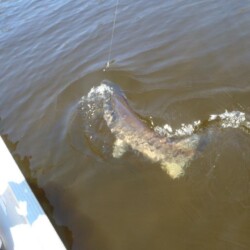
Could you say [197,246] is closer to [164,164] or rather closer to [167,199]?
[167,199]

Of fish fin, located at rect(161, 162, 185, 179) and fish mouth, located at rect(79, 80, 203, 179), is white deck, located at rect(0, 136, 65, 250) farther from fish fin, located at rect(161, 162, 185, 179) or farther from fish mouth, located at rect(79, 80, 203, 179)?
fish fin, located at rect(161, 162, 185, 179)

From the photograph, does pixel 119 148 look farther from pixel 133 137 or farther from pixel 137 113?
pixel 137 113

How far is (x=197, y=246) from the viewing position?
13.9ft

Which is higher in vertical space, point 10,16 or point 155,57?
point 10,16

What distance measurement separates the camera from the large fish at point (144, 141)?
5281mm

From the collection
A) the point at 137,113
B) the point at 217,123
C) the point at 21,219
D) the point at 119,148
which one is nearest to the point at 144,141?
the point at 119,148

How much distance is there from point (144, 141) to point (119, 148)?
0.46 m

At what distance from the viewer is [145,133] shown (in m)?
5.85

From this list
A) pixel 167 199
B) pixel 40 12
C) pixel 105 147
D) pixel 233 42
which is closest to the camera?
pixel 167 199

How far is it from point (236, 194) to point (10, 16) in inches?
397

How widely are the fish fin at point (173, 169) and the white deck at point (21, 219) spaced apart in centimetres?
187

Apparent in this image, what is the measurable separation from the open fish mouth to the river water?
0.05 meters

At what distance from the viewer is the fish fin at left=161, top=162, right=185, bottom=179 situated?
514 centimetres

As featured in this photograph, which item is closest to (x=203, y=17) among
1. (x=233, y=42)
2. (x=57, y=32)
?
(x=233, y=42)
